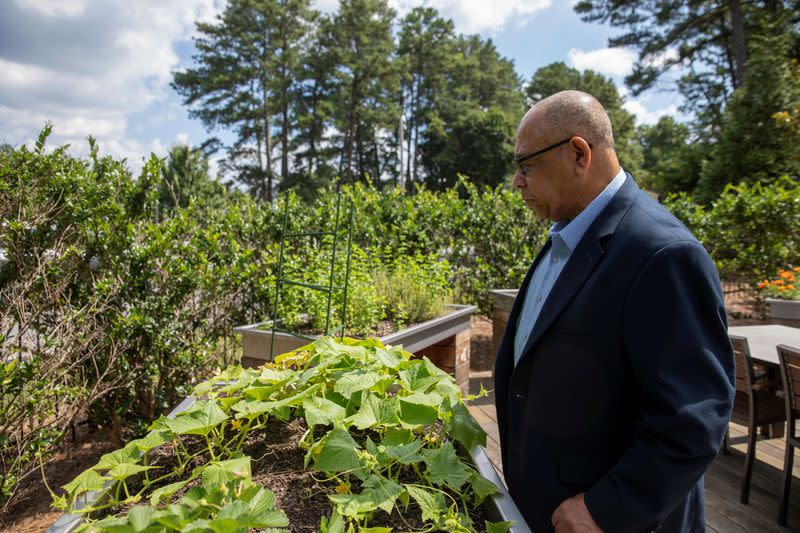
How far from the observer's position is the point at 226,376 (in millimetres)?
1612

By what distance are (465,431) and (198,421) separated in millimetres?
645

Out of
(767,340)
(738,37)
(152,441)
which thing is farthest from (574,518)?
(738,37)

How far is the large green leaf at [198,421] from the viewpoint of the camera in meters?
1.09

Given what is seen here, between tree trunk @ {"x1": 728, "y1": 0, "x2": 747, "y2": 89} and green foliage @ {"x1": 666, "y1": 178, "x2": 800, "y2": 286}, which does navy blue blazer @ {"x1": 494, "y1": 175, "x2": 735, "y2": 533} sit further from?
tree trunk @ {"x1": 728, "y1": 0, "x2": 747, "y2": 89}

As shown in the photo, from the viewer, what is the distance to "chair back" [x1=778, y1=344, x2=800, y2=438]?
2.54 meters

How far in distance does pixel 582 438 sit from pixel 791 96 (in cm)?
1503

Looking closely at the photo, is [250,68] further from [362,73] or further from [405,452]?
[405,452]

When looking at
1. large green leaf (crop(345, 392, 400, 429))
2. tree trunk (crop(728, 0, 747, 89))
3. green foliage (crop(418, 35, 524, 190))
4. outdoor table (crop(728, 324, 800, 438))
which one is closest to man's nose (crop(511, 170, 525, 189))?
large green leaf (crop(345, 392, 400, 429))

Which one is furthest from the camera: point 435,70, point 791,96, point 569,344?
point 435,70

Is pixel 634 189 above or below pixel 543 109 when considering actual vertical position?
below

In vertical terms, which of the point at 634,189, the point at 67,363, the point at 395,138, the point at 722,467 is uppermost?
the point at 395,138

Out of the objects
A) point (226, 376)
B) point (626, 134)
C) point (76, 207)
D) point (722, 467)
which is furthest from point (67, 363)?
point (626, 134)

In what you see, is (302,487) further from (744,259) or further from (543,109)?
(744,259)

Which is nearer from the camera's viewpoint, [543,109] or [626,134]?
[543,109]
